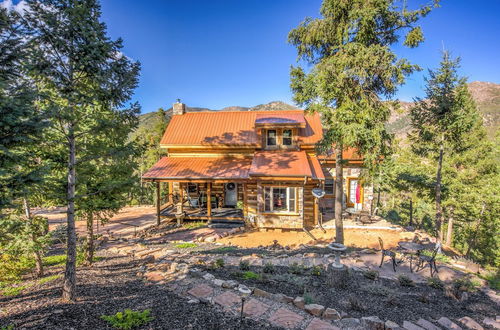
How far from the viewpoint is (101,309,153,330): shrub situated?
379 cm

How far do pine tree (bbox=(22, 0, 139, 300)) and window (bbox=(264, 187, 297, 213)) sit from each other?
10.4m

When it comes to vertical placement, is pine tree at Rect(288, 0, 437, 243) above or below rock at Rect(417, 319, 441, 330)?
above

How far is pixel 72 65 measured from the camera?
5078 mm

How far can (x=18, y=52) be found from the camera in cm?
441

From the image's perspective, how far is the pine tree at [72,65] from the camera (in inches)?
185

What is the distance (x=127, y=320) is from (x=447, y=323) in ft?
20.7

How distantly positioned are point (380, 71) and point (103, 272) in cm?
1211

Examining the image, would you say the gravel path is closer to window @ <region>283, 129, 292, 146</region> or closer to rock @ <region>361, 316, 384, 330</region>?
rock @ <region>361, 316, 384, 330</region>

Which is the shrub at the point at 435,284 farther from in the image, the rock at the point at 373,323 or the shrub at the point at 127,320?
the shrub at the point at 127,320

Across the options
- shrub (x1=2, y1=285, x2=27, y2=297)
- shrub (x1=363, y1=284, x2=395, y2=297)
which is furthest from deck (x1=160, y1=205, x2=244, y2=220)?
shrub (x1=363, y1=284, x2=395, y2=297)

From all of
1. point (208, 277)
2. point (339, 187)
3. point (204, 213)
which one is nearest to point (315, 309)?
point (208, 277)

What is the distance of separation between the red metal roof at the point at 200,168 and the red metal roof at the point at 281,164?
0.75 m

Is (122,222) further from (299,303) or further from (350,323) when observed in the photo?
(350,323)

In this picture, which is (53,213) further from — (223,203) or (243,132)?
(243,132)
